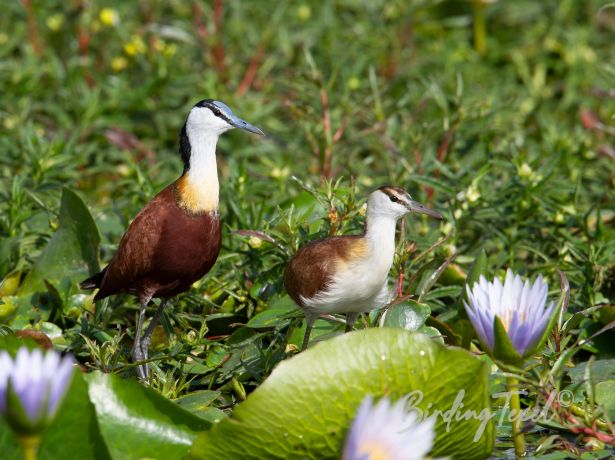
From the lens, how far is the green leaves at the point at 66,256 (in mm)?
3803

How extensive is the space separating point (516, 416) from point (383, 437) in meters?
0.63

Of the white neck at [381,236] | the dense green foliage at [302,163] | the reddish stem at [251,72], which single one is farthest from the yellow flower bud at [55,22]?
the white neck at [381,236]

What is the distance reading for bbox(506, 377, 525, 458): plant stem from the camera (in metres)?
2.74

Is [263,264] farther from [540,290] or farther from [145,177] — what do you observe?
[540,290]

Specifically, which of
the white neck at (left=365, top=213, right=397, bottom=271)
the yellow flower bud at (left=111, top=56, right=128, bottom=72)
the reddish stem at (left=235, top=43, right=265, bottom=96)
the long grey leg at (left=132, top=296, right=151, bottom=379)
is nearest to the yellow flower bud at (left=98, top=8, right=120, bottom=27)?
the yellow flower bud at (left=111, top=56, right=128, bottom=72)

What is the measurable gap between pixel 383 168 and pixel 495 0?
1.98 m

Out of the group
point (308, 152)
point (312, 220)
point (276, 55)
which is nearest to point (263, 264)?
point (312, 220)

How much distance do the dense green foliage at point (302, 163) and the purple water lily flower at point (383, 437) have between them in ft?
1.48

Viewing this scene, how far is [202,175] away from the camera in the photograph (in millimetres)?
3482

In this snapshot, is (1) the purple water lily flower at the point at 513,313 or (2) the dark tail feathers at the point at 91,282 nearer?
(1) the purple water lily flower at the point at 513,313

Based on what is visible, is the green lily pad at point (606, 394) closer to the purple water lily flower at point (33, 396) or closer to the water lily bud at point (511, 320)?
the water lily bud at point (511, 320)

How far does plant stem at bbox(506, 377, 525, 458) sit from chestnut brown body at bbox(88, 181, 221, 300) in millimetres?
1100

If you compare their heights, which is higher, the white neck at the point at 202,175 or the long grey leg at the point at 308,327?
the white neck at the point at 202,175

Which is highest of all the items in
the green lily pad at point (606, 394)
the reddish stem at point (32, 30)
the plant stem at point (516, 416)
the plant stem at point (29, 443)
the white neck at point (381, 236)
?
the reddish stem at point (32, 30)
